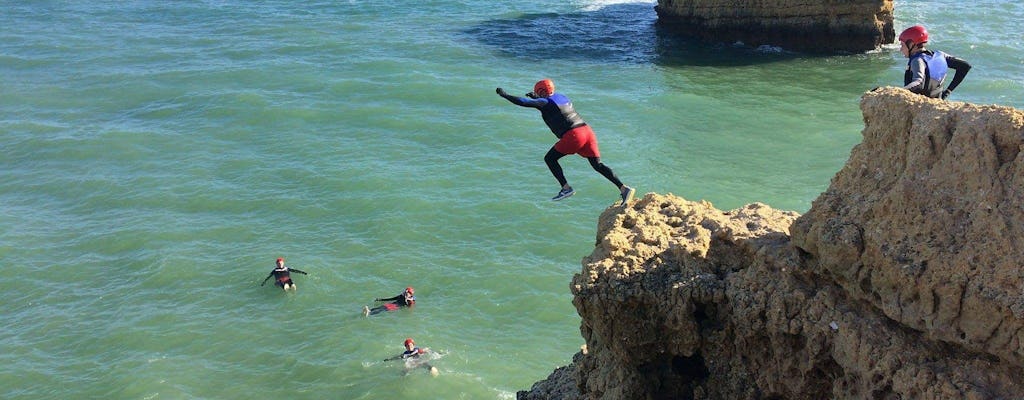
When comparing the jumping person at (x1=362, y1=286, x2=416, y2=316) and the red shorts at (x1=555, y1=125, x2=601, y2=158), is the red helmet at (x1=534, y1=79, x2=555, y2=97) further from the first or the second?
the jumping person at (x1=362, y1=286, x2=416, y2=316)

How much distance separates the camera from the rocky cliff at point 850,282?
736cm

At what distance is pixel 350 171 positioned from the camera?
30.9 meters

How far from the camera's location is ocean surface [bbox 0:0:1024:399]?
21938 millimetres

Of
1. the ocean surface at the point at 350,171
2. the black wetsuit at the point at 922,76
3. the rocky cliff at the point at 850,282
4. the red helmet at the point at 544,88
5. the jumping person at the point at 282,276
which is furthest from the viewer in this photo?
the jumping person at the point at 282,276

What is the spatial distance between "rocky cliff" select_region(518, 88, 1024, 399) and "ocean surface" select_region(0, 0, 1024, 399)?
33.8 ft

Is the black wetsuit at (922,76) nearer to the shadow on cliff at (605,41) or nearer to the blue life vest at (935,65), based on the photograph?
the blue life vest at (935,65)

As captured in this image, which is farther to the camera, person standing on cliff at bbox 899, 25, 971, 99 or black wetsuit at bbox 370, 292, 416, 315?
black wetsuit at bbox 370, 292, 416, 315

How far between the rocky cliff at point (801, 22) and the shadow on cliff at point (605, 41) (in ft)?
2.13

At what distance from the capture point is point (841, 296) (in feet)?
28.5

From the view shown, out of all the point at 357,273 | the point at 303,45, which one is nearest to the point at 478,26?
the point at 303,45

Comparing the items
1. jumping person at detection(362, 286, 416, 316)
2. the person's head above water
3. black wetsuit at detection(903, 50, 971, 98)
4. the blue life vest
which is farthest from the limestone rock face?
jumping person at detection(362, 286, 416, 316)

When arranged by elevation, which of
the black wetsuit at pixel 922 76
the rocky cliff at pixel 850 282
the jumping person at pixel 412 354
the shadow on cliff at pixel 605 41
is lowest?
the jumping person at pixel 412 354

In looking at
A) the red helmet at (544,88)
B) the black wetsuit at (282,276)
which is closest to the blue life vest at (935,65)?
the red helmet at (544,88)

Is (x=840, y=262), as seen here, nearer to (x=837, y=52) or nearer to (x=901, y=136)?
(x=901, y=136)
